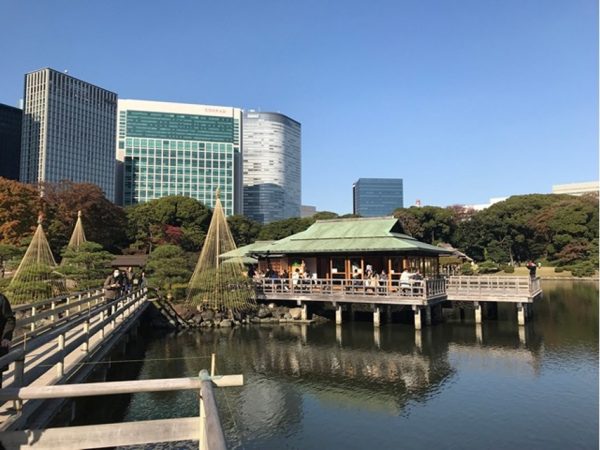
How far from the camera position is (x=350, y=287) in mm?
24375

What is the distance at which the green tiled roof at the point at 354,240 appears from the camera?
24.2 metres

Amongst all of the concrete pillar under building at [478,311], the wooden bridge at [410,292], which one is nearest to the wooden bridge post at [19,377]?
the wooden bridge at [410,292]

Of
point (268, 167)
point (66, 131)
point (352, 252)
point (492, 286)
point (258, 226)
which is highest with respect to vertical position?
point (268, 167)

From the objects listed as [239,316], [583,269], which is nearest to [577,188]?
[583,269]

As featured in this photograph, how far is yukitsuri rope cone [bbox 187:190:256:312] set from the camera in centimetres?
2472

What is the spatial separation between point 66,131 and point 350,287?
341 ft

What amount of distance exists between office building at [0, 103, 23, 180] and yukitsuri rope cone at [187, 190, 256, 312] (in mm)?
100341

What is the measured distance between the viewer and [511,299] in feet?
76.1

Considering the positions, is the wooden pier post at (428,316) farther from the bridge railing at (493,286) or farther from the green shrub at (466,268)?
the green shrub at (466,268)

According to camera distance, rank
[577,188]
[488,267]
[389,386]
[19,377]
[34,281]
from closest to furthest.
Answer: [19,377] < [389,386] < [34,281] < [488,267] < [577,188]

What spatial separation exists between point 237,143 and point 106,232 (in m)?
85.4

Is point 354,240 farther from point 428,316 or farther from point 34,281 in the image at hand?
point 34,281

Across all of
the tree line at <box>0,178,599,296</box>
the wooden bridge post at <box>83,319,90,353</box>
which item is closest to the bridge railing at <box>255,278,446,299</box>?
the tree line at <box>0,178,599,296</box>

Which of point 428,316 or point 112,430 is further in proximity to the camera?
point 428,316
